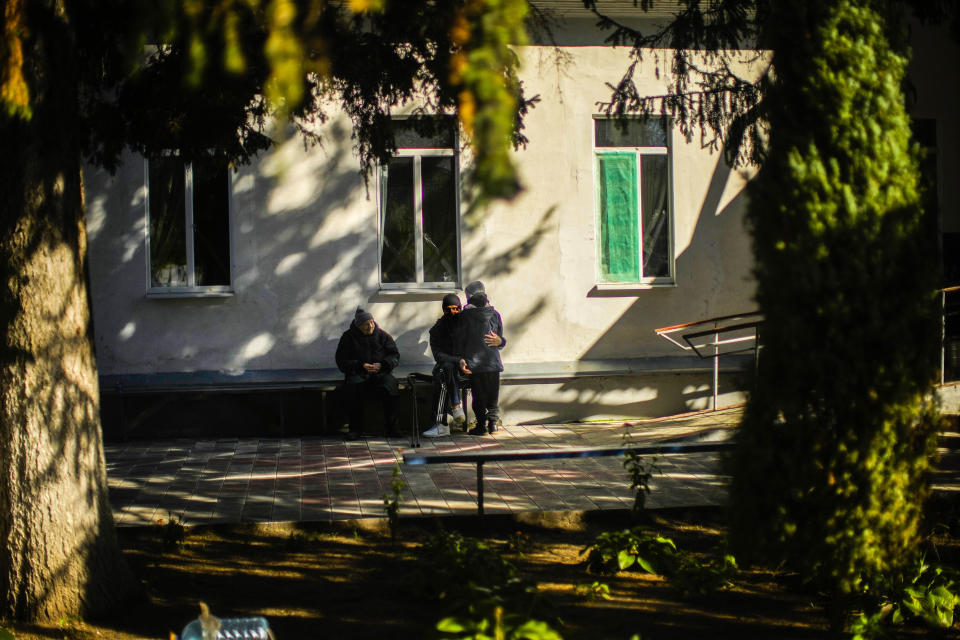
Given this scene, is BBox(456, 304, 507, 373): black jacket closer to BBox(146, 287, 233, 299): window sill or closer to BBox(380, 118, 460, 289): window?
BBox(380, 118, 460, 289): window

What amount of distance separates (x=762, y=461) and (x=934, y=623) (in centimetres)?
117

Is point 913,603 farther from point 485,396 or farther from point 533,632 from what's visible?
point 485,396

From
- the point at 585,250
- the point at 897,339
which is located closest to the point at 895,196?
the point at 897,339

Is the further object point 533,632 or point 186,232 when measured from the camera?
point 186,232

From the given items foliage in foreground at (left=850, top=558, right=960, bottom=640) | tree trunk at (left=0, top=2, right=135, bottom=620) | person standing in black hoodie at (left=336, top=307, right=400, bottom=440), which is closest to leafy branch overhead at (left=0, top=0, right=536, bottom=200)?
tree trunk at (left=0, top=2, right=135, bottom=620)

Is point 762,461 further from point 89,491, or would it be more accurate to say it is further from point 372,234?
point 372,234

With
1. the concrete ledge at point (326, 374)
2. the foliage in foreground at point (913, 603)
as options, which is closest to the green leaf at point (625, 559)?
the foliage in foreground at point (913, 603)

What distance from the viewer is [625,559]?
18.0 ft

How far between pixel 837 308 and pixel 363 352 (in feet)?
27.5

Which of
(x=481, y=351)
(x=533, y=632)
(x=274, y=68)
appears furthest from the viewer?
(x=481, y=351)

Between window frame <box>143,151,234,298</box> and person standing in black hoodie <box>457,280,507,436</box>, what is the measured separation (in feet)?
10.0

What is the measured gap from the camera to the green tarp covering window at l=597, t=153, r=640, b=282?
1306 cm

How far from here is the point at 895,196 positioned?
158 inches

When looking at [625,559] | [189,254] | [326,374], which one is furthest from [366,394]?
[625,559]
